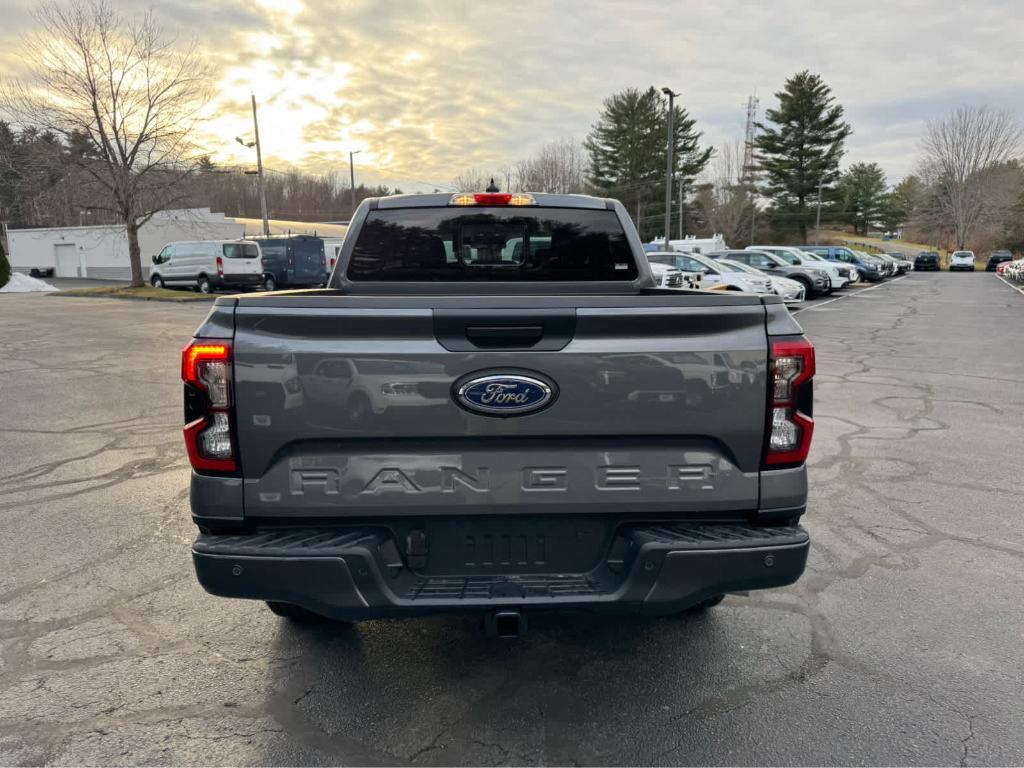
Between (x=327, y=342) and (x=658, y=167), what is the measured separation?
235ft

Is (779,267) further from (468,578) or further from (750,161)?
(750,161)

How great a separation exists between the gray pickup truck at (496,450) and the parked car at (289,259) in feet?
85.2

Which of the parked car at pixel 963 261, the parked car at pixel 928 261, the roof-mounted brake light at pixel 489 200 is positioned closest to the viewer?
the roof-mounted brake light at pixel 489 200

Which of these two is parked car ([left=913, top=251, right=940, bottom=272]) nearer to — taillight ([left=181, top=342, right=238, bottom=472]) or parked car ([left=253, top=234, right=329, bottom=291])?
parked car ([left=253, top=234, right=329, bottom=291])

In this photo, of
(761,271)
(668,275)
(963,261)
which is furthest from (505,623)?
(963,261)

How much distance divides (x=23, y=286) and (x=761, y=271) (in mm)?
35822

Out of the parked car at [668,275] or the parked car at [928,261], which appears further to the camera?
the parked car at [928,261]

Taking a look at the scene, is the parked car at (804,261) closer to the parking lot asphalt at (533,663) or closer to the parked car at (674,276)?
the parked car at (674,276)

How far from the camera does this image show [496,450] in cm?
226

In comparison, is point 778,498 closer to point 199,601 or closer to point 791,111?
point 199,601

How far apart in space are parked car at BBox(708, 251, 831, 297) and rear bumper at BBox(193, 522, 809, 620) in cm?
2331

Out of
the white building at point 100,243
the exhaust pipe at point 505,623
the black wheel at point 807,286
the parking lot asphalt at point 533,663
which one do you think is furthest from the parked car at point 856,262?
the exhaust pipe at point 505,623

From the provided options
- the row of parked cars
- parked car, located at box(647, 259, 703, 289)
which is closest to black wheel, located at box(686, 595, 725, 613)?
the row of parked cars

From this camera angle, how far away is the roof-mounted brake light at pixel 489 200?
3727mm
